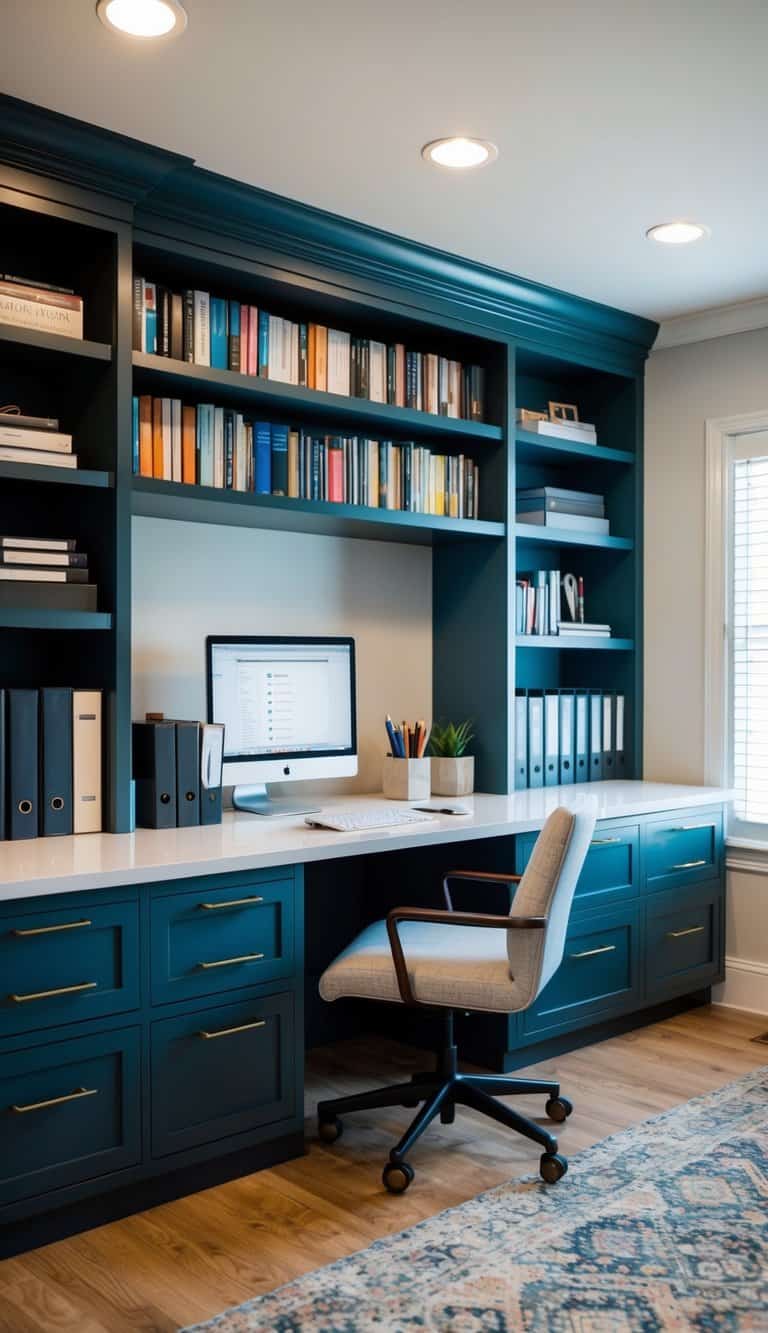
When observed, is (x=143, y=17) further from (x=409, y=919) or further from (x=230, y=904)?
(x=409, y=919)

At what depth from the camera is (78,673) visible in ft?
9.34

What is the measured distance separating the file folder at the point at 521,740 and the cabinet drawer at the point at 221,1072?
4.63ft

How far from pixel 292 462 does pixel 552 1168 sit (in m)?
1.94

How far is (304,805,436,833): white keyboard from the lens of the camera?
9.38 feet

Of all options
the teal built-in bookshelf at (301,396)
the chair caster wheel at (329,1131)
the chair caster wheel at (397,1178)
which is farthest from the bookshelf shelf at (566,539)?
the chair caster wheel at (397,1178)

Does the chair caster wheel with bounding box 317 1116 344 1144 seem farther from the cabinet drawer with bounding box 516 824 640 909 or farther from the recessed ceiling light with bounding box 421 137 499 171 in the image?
the recessed ceiling light with bounding box 421 137 499 171

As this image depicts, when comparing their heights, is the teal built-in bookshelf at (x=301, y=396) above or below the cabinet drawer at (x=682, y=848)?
above

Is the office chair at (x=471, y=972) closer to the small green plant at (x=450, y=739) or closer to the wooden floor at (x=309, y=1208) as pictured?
the wooden floor at (x=309, y=1208)

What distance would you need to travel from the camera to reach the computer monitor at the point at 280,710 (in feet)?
10.2

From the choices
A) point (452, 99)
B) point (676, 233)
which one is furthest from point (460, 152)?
point (676, 233)

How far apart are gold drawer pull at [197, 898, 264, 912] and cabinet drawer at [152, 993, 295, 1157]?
225 mm

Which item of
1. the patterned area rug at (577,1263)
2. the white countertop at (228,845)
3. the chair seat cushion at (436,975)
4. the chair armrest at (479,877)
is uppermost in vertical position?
the white countertop at (228,845)

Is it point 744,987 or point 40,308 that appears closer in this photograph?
point 40,308

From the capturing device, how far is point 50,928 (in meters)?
2.21
